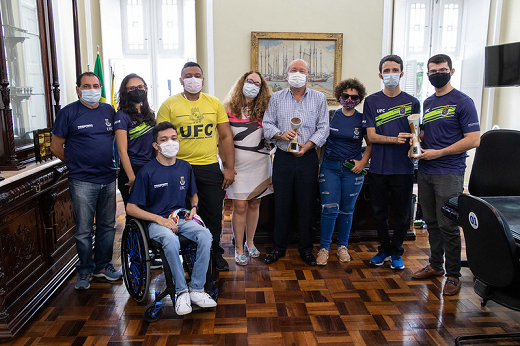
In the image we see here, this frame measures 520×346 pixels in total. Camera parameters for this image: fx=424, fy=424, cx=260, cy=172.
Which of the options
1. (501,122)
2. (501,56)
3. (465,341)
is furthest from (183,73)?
(501,122)

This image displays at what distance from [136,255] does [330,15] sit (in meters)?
4.43

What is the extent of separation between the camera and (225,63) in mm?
5699

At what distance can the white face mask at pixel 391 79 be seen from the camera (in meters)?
2.91

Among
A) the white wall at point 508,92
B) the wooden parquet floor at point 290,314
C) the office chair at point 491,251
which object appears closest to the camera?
the office chair at point 491,251

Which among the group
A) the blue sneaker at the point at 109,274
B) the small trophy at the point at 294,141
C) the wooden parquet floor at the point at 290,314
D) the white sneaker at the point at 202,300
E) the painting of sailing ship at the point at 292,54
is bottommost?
the wooden parquet floor at the point at 290,314

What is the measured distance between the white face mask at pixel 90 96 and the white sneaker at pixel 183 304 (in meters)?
1.35

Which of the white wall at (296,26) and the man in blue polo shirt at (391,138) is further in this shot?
the white wall at (296,26)

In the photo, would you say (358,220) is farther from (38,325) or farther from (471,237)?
(38,325)

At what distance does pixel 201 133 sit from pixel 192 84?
33 centimetres

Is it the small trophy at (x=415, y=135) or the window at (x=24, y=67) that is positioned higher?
the window at (x=24, y=67)

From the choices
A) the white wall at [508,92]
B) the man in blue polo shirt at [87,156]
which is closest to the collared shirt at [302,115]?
the man in blue polo shirt at [87,156]

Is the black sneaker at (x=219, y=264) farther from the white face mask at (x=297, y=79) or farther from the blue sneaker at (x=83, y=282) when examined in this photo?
the white face mask at (x=297, y=79)

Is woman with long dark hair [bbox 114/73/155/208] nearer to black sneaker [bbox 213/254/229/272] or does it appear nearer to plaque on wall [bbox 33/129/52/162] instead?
plaque on wall [bbox 33/129/52/162]

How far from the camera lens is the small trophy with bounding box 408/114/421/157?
2.72 m
